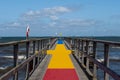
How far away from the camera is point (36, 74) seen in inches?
412

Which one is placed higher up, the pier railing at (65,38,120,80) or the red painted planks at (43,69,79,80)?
the pier railing at (65,38,120,80)

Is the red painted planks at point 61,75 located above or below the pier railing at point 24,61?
below

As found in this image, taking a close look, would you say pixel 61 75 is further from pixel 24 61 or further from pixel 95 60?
pixel 24 61

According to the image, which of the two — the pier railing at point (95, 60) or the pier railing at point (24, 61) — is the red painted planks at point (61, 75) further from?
the pier railing at point (24, 61)

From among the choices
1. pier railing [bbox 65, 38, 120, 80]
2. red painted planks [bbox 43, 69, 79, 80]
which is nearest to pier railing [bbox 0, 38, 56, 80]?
red painted planks [bbox 43, 69, 79, 80]

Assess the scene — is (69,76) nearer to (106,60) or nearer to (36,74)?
(36,74)

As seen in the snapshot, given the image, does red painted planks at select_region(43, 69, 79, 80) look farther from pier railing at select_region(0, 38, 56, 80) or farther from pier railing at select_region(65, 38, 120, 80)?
pier railing at select_region(0, 38, 56, 80)

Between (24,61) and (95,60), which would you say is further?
(95,60)

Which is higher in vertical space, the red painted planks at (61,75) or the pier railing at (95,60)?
the pier railing at (95,60)

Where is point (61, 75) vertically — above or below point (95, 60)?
below

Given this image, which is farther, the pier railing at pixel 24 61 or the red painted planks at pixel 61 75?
the red painted planks at pixel 61 75

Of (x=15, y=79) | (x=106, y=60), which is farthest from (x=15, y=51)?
(x=106, y=60)

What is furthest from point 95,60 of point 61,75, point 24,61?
point 61,75

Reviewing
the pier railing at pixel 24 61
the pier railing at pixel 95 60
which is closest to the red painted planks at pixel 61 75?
the pier railing at pixel 95 60
